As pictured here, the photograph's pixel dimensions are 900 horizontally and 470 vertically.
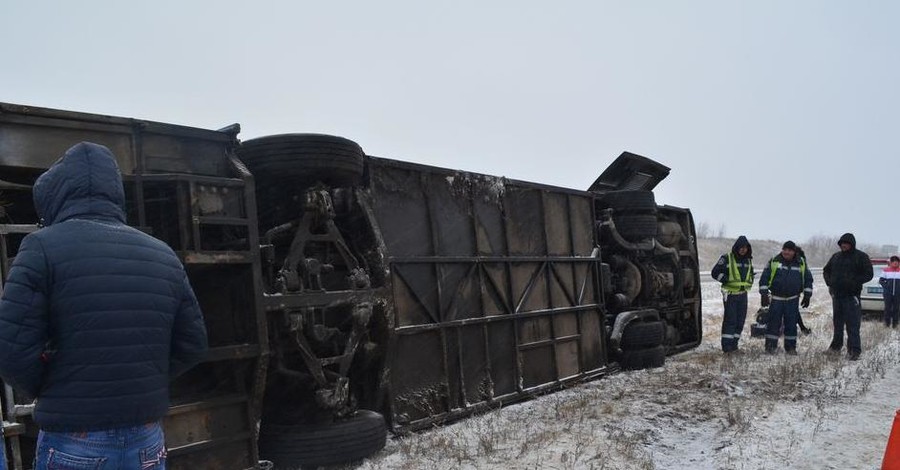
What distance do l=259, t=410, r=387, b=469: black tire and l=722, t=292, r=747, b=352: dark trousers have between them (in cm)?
736

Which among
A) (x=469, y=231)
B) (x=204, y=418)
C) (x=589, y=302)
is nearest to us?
(x=204, y=418)

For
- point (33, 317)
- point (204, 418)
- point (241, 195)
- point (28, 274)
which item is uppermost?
point (241, 195)

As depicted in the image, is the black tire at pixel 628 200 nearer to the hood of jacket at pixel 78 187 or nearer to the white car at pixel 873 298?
the hood of jacket at pixel 78 187

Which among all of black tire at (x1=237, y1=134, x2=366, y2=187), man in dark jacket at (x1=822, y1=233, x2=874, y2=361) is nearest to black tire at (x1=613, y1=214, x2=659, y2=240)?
man in dark jacket at (x1=822, y1=233, x2=874, y2=361)

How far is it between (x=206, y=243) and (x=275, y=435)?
1.51m

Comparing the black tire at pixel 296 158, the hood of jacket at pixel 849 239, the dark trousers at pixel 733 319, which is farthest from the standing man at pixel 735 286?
the black tire at pixel 296 158

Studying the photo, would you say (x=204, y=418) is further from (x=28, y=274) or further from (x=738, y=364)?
(x=738, y=364)

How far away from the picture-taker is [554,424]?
6.55 metres

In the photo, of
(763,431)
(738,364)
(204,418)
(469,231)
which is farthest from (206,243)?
(738,364)

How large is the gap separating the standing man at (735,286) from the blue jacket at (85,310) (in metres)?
9.90

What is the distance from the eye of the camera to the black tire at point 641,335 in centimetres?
983

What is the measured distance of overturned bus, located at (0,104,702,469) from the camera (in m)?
4.55

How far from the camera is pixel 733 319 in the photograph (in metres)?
10.9

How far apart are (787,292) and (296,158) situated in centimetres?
836
